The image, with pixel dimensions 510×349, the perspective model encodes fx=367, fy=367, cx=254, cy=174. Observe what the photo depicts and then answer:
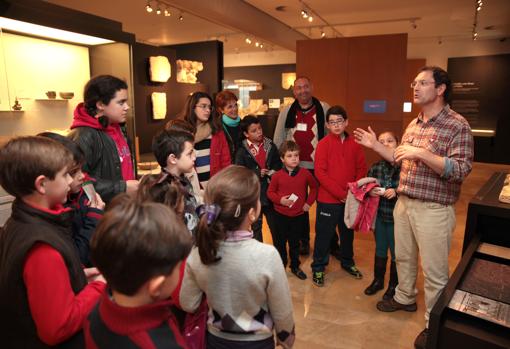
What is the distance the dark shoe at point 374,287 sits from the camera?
3.03 metres

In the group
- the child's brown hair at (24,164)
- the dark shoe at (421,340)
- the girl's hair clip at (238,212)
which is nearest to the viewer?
the child's brown hair at (24,164)

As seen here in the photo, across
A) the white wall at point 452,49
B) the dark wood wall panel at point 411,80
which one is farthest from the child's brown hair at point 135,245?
the white wall at point 452,49

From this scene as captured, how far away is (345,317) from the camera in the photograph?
2.71 metres

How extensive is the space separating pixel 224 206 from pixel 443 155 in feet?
5.21

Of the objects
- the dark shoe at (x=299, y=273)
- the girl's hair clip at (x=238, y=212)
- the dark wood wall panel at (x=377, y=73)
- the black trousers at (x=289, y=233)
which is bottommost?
the dark shoe at (x=299, y=273)

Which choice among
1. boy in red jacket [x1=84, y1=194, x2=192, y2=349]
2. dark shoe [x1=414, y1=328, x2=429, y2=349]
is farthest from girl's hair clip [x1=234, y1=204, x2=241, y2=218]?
dark shoe [x1=414, y1=328, x2=429, y2=349]

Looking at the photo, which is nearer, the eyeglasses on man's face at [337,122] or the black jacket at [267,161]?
the eyeglasses on man's face at [337,122]

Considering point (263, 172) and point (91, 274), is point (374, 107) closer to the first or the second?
point (263, 172)

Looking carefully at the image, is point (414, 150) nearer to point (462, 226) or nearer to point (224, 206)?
point (224, 206)

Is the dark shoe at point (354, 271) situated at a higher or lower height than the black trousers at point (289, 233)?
lower

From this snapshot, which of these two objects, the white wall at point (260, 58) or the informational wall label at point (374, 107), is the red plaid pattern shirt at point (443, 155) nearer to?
the informational wall label at point (374, 107)

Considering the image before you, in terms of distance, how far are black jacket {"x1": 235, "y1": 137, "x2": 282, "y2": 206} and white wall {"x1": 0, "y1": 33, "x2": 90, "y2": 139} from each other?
6.28ft

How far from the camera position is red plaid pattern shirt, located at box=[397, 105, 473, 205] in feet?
7.04

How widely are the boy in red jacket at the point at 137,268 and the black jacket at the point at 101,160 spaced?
1.16m
